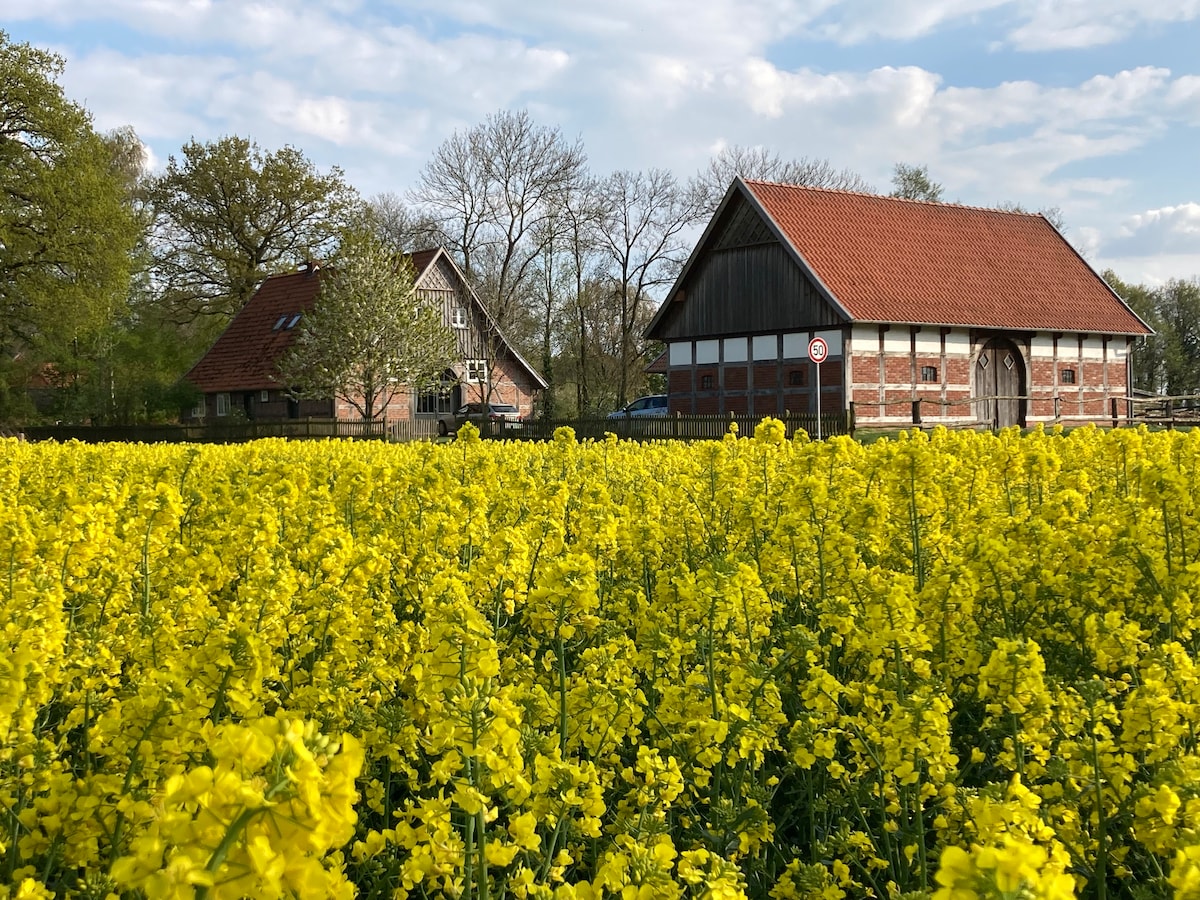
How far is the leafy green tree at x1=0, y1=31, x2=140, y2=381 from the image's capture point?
117ft

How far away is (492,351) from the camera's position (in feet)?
141

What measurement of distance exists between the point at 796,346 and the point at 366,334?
1474 centimetres

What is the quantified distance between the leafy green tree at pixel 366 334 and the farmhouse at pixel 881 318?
9006 mm

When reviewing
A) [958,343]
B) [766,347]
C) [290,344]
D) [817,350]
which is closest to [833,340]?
[766,347]

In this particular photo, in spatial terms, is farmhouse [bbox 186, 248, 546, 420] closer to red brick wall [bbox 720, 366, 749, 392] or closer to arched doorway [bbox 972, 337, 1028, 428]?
red brick wall [bbox 720, 366, 749, 392]

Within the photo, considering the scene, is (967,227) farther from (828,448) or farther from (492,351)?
(828,448)

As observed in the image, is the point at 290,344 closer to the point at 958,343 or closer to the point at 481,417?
the point at 481,417

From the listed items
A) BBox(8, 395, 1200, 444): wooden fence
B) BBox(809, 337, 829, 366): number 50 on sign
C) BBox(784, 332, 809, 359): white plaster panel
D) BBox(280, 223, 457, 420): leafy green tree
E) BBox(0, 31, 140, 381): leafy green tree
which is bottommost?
BBox(8, 395, 1200, 444): wooden fence

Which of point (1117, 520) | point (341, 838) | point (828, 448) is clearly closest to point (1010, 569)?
point (1117, 520)

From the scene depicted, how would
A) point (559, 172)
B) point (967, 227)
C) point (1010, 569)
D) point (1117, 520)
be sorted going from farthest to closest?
point (559, 172)
point (967, 227)
point (1117, 520)
point (1010, 569)

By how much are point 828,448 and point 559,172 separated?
43273 mm

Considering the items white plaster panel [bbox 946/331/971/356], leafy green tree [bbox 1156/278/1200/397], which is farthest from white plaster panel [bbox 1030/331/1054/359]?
leafy green tree [bbox 1156/278/1200/397]

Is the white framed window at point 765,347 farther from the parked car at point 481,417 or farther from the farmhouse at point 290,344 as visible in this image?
the farmhouse at point 290,344

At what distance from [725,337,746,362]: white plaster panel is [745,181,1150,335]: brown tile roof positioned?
313 centimetres
